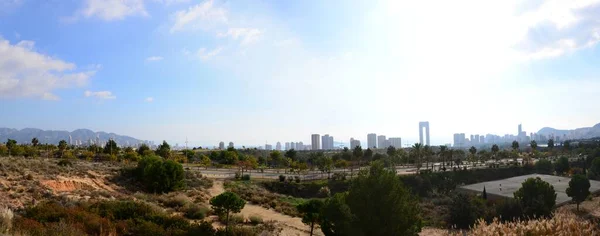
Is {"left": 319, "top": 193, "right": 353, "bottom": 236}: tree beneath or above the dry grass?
beneath

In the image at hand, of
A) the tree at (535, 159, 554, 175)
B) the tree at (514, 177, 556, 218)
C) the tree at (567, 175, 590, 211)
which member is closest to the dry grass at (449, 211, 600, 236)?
the tree at (514, 177, 556, 218)

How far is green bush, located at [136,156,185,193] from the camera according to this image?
2738cm

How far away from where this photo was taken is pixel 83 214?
12.8m

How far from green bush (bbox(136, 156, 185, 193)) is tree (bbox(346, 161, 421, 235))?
66.0 ft

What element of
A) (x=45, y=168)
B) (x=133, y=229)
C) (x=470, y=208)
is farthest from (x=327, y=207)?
(x=45, y=168)

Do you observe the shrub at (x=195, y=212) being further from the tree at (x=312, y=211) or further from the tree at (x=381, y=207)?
the tree at (x=381, y=207)

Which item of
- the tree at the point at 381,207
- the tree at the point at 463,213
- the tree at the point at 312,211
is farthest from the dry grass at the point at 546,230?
the tree at the point at 463,213

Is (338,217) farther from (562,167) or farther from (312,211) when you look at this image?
(562,167)

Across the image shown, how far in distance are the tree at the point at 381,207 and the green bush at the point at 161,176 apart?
66.0 ft

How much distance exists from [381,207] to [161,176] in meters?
21.1

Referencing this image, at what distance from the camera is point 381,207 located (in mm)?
10859

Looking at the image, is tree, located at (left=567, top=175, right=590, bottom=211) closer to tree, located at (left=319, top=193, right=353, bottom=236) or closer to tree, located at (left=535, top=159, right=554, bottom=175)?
tree, located at (left=319, top=193, right=353, bottom=236)

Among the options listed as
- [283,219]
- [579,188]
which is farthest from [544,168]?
[283,219]

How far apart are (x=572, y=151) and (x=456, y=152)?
126 feet
